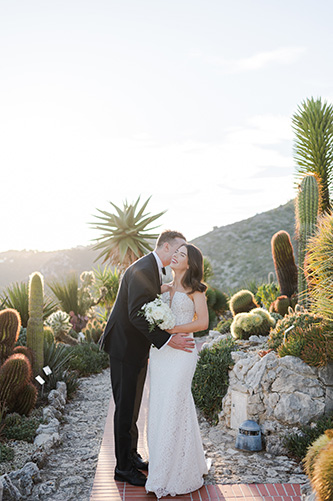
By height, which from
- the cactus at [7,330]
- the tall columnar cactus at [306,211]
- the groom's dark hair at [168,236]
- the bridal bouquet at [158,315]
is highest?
the tall columnar cactus at [306,211]

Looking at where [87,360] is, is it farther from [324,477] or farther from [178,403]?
[324,477]

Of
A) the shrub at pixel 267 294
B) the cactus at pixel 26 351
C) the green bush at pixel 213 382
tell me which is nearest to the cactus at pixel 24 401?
the cactus at pixel 26 351

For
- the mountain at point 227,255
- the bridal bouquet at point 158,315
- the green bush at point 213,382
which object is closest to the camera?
the bridal bouquet at point 158,315

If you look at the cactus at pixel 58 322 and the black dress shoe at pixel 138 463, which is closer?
the black dress shoe at pixel 138 463

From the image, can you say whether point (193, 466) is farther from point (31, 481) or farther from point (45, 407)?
point (45, 407)

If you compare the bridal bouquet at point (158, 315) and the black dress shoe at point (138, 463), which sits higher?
the bridal bouquet at point (158, 315)

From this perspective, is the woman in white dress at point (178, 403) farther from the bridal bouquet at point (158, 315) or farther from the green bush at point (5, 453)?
the green bush at point (5, 453)

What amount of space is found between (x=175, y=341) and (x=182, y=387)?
0.42 meters

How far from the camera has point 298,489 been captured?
4.74 meters

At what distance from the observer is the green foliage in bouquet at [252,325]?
8406 mm

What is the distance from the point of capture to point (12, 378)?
246 inches

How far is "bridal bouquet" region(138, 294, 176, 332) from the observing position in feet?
14.8

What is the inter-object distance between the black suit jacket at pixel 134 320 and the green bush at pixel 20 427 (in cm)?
165

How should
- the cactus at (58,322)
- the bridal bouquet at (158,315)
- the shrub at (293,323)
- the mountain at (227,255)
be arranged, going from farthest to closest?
the mountain at (227,255)
the cactus at (58,322)
the shrub at (293,323)
the bridal bouquet at (158,315)
